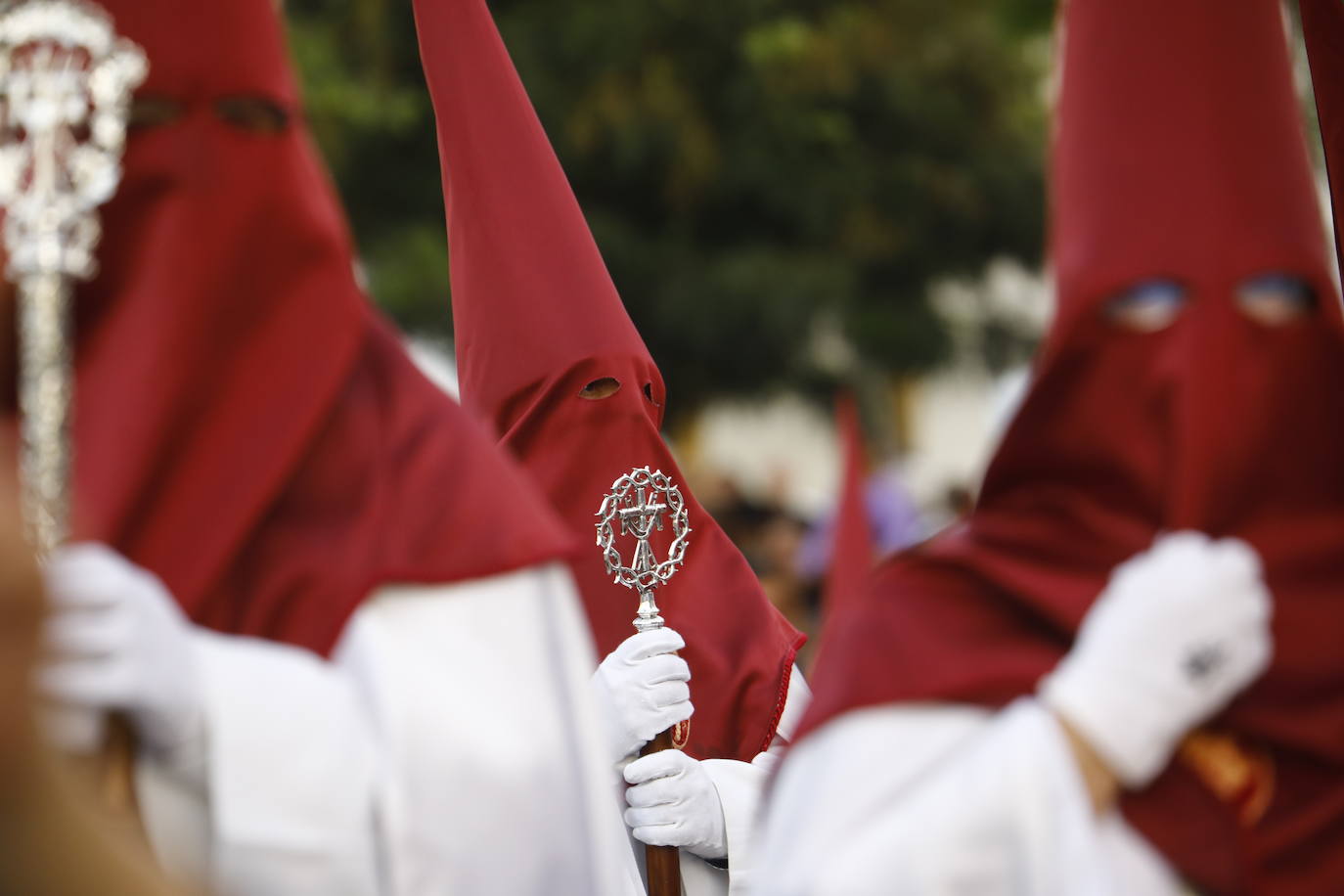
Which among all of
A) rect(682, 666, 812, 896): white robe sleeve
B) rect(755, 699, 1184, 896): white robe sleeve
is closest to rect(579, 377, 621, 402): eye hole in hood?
rect(682, 666, 812, 896): white robe sleeve

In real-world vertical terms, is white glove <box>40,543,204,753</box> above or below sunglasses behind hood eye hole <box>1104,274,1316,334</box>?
below

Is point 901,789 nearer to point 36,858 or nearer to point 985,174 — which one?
point 36,858

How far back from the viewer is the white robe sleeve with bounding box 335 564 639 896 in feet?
7.28

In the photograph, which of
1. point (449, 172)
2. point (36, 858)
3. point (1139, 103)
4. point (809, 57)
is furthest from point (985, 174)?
point (36, 858)

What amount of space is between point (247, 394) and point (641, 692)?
127 centimetres

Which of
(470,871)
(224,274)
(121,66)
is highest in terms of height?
(121,66)

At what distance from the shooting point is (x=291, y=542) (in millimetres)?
2299

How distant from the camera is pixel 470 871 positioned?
222cm

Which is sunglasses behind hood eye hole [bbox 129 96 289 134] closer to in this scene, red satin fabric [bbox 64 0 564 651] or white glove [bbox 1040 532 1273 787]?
red satin fabric [bbox 64 0 564 651]

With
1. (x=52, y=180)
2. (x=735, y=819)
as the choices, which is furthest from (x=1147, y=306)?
(x=735, y=819)

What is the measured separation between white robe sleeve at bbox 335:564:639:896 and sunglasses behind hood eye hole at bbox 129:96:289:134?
2.09ft

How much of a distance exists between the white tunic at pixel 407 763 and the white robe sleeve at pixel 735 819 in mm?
1042

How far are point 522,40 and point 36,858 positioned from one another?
1362 cm

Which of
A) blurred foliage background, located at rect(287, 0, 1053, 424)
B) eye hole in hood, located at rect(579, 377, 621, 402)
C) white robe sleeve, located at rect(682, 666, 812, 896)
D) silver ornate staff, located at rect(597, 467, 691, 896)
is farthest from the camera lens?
blurred foliage background, located at rect(287, 0, 1053, 424)
